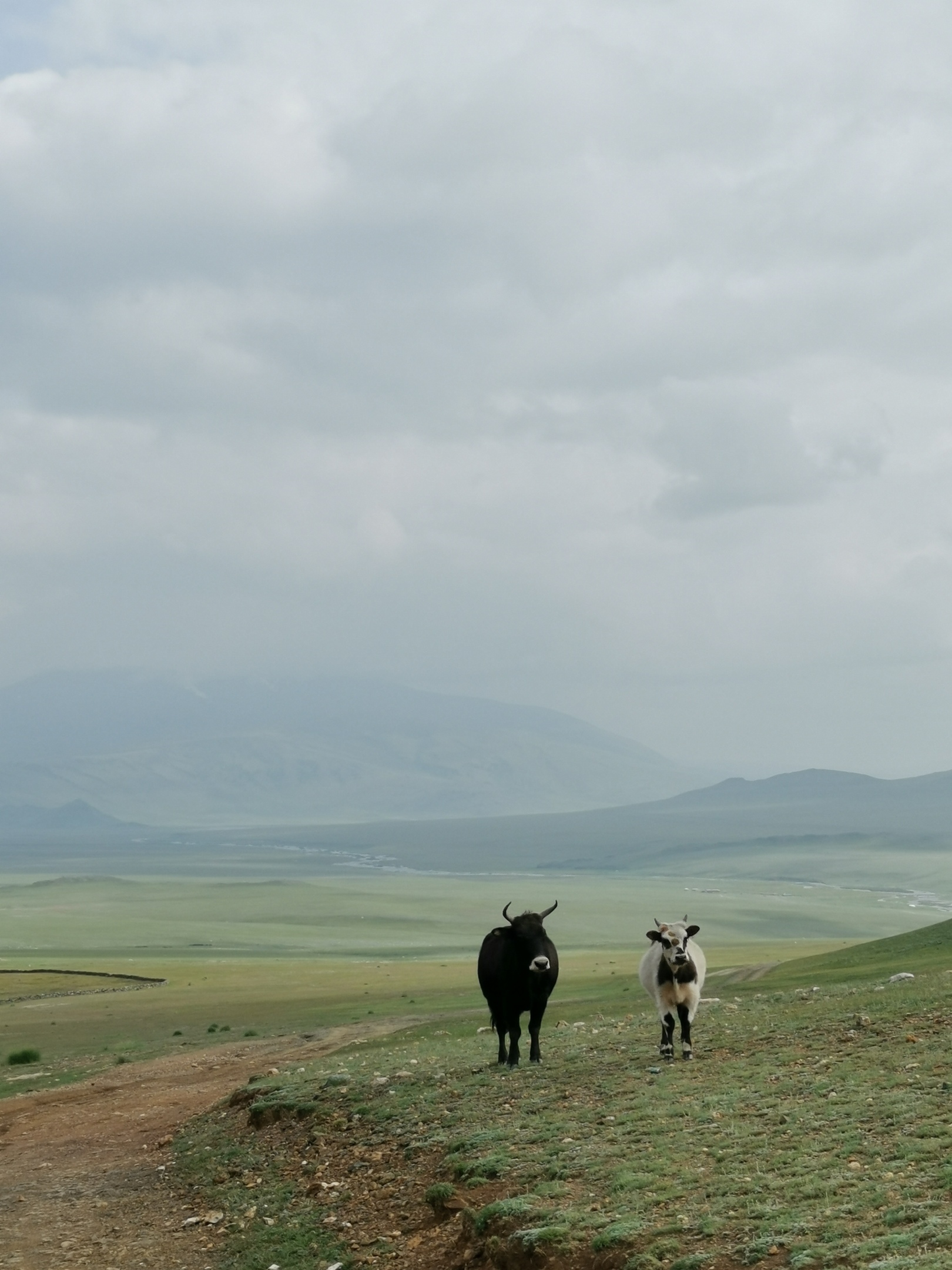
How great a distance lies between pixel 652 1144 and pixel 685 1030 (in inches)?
196

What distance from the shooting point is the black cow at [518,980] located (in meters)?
18.3

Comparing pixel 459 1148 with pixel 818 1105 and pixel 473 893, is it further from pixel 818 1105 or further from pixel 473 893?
pixel 473 893

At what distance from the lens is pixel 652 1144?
41.4ft

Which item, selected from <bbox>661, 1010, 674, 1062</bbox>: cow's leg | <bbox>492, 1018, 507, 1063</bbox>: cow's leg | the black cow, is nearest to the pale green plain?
<bbox>492, 1018, 507, 1063</bbox>: cow's leg

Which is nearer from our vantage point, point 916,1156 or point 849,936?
point 916,1156

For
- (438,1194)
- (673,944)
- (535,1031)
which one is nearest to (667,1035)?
(673,944)

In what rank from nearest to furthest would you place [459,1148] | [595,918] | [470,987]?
1. [459,1148]
2. [470,987]
3. [595,918]

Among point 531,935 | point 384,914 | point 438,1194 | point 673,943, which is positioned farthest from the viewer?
point 384,914

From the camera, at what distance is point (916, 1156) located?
1078cm

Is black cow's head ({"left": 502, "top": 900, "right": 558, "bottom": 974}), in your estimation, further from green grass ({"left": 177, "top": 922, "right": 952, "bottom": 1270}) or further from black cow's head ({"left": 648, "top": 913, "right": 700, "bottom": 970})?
black cow's head ({"left": 648, "top": 913, "right": 700, "bottom": 970})

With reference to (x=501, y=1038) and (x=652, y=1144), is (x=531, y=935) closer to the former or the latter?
(x=501, y=1038)

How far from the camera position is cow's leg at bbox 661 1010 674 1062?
17297 millimetres

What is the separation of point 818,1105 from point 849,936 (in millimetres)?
96161

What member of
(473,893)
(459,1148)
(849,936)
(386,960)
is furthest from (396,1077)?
(473,893)
